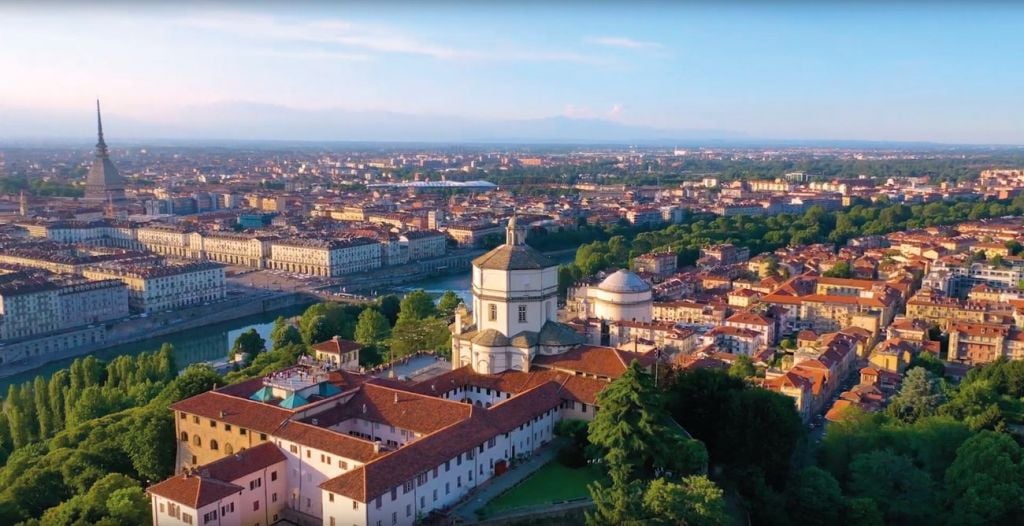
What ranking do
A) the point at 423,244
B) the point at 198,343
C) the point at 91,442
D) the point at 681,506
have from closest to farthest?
the point at 681,506 → the point at 91,442 → the point at 198,343 → the point at 423,244

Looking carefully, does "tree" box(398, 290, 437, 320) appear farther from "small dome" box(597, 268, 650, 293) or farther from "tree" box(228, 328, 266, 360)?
"small dome" box(597, 268, 650, 293)

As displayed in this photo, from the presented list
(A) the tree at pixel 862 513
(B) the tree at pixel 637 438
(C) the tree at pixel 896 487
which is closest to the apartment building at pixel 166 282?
(B) the tree at pixel 637 438

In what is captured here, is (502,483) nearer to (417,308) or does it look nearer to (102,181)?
(417,308)

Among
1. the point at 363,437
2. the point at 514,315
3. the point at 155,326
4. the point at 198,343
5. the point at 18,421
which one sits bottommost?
the point at 198,343

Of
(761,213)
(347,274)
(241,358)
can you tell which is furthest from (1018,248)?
(241,358)

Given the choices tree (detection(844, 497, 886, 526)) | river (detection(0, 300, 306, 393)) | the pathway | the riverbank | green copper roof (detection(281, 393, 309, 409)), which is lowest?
river (detection(0, 300, 306, 393))

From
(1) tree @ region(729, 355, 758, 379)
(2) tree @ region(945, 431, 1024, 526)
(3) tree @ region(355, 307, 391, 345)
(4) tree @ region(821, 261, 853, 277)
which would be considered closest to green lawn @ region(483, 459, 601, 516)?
(2) tree @ region(945, 431, 1024, 526)

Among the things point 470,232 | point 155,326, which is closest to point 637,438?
point 155,326
